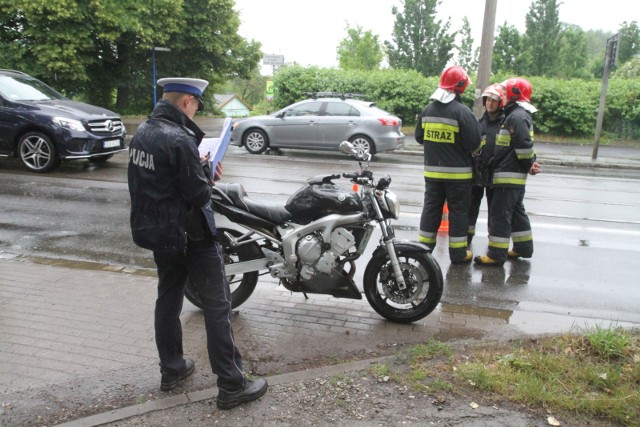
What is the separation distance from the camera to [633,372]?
3539 millimetres

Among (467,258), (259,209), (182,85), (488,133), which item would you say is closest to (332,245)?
(259,209)

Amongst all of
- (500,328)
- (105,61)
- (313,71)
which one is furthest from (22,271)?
(105,61)

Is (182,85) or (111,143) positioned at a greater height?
(182,85)

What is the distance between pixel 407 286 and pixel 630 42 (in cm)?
6134

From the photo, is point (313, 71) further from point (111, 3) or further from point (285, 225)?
point (285, 225)

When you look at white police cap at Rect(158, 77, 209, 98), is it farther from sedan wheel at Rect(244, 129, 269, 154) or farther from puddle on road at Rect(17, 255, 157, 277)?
sedan wheel at Rect(244, 129, 269, 154)

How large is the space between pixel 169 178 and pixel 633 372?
3070 millimetres

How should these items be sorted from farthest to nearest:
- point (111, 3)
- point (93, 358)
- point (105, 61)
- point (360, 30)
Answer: point (360, 30) → point (105, 61) → point (111, 3) → point (93, 358)

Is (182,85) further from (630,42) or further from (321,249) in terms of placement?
(630,42)

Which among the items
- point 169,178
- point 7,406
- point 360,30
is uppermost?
point 360,30

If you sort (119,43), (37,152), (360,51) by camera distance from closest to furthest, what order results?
(37,152), (119,43), (360,51)

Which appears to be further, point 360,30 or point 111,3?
point 360,30

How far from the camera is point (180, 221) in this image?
10.3 ft

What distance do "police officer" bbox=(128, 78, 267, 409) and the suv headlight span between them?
330 inches
